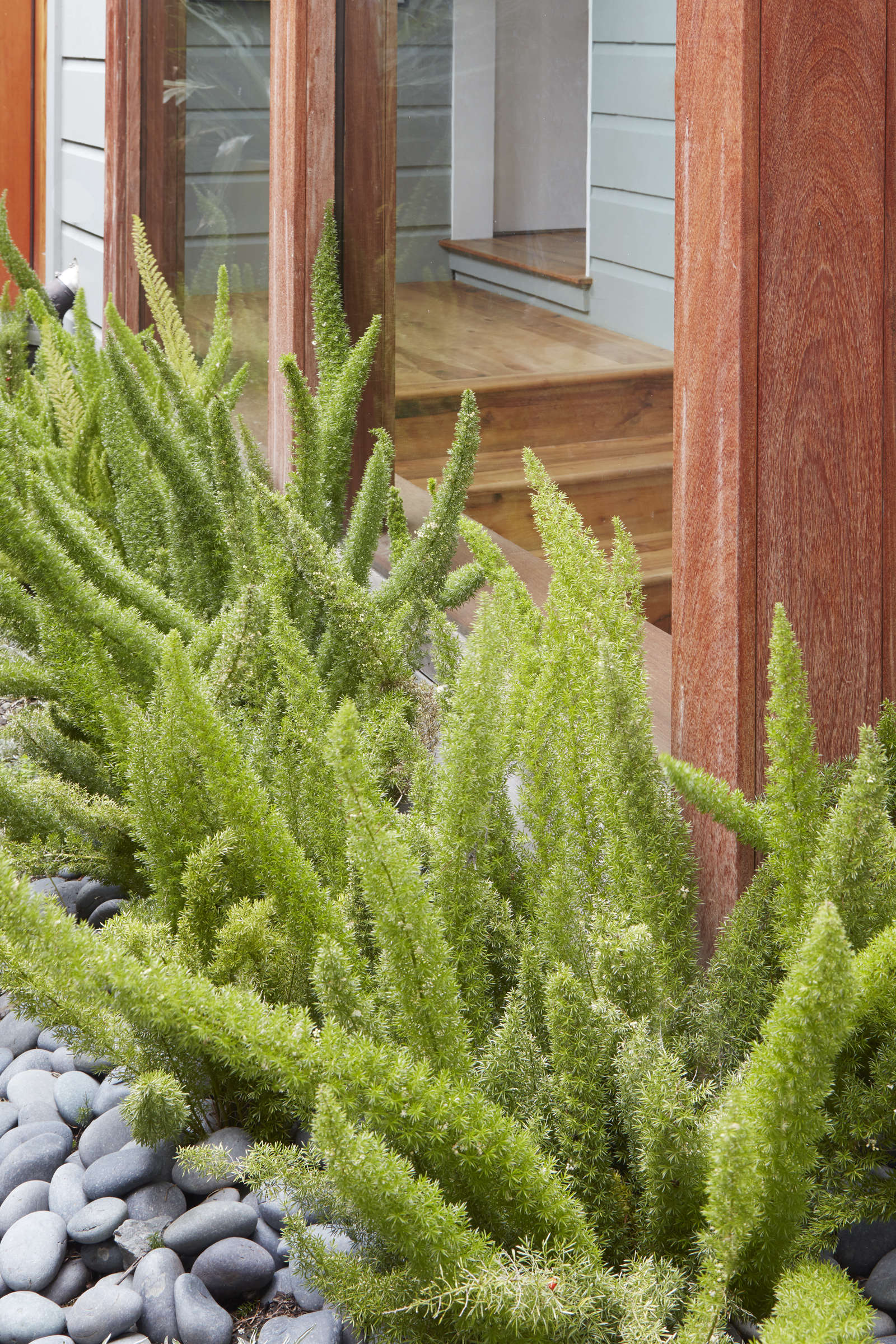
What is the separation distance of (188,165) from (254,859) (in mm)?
1951

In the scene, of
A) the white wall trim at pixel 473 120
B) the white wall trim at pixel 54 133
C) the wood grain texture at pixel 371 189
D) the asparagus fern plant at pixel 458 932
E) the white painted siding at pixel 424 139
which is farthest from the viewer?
the white wall trim at pixel 54 133

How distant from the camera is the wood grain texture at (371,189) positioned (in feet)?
5.22

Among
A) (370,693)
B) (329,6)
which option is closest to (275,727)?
(370,693)

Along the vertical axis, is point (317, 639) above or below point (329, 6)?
below

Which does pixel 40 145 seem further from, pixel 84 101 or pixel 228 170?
pixel 228 170

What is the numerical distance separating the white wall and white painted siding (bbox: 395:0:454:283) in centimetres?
16

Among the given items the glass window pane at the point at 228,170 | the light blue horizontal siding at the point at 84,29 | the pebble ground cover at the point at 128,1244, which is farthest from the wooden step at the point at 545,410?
the light blue horizontal siding at the point at 84,29

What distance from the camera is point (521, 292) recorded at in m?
1.30

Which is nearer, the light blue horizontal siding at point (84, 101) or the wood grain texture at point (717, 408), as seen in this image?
the wood grain texture at point (717, 408)

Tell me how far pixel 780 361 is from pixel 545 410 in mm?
519

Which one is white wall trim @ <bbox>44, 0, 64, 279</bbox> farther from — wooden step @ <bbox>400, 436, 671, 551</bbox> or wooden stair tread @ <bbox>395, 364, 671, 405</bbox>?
wooden step @ <bbox>400, 436, 671, 551</bbox>

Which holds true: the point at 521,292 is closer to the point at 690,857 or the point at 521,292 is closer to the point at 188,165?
the point at 690,857

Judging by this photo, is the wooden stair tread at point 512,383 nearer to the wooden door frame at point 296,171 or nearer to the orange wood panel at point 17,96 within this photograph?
the wooden door frame at point 296,171

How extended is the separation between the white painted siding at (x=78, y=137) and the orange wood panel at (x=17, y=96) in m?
0.41
